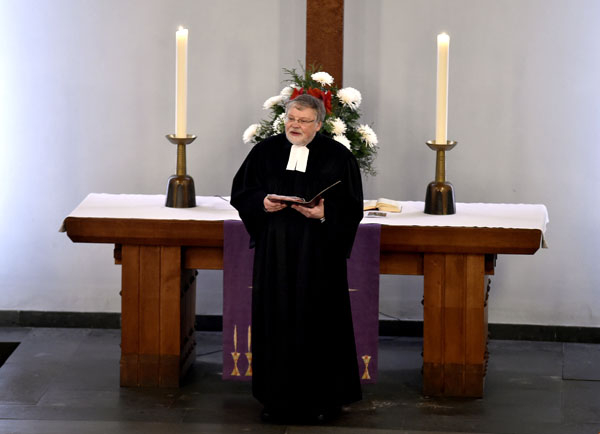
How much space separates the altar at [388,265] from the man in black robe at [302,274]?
448mm

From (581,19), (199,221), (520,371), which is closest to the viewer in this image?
(199,221)

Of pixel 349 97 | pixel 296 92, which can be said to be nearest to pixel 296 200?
pixel 296 92

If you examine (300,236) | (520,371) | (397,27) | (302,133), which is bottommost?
Answer: (520,371)

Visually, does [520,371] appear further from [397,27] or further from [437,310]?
[397,27]

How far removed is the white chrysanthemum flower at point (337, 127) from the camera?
6129 mm

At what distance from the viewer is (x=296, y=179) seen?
216 inches

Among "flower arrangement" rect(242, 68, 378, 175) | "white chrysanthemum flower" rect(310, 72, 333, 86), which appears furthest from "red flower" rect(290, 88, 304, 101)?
"white chrysanthemum flower" rect(310, 72, 333, 86)

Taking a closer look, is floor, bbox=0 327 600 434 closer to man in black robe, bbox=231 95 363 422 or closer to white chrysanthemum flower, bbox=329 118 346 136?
man in black robe, bbox=231 95 363 422

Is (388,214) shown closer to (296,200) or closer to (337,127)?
(337,127)

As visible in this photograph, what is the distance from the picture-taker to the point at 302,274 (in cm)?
541

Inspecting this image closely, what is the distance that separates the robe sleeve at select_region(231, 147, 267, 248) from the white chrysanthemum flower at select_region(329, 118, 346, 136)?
67 centimetres

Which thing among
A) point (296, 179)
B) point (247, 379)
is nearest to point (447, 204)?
point (296, 179)

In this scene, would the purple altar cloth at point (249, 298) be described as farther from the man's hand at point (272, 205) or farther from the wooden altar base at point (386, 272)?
the man's hand at point (272, 205)

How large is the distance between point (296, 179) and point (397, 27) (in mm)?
2034
